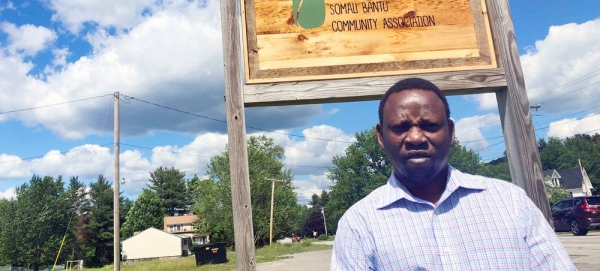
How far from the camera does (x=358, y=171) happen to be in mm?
61781

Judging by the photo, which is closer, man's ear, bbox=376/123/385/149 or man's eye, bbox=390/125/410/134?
man's eye, bbox=390/125/410/134

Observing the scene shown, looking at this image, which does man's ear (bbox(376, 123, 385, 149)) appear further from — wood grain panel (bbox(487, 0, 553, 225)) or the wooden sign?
wood grain panel (bbox(487, 0, 553, 225))

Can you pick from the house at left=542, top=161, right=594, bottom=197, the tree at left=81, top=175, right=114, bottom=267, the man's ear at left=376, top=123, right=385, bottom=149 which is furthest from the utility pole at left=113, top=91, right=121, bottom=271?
the house at left=542, top=161, right=594, bottom=197

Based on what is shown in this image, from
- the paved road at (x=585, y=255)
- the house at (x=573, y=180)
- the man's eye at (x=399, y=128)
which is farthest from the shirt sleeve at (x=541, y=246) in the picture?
the house at (x=573, y=180)

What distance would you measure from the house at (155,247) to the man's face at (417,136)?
2480 inches

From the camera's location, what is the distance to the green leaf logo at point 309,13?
2713 millimetres

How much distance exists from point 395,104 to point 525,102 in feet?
5.50

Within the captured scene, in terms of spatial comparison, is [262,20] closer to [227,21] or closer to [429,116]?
[227,21]

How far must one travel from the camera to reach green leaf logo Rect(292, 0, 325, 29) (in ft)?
8.90

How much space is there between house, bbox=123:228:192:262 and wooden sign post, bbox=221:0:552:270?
6186 cm

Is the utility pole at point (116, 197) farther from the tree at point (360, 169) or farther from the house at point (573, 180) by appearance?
the house at point (573, 180)

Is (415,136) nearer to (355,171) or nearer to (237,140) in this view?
(237,140)

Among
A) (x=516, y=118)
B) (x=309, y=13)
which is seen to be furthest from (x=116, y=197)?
(x=516, y=118)

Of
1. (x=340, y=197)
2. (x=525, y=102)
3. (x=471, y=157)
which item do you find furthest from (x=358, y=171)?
(x=525, y=102)
